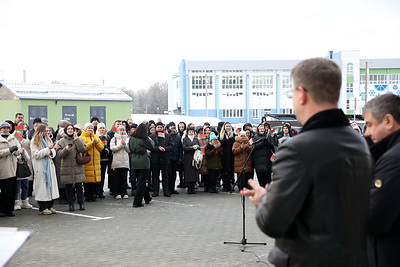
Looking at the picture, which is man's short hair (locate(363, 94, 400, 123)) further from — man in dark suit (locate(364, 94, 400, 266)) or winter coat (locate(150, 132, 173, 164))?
winter coat (locate(150, 132, 173, 164))

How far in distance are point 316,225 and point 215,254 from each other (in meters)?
5.64

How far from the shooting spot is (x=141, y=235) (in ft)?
30.6

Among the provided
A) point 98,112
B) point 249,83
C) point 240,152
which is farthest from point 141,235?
point 249,83

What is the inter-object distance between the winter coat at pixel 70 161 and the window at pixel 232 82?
68.6 metres

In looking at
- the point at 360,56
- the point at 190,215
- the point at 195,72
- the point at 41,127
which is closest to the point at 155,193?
the point at 190,215

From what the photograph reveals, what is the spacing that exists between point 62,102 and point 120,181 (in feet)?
53.0

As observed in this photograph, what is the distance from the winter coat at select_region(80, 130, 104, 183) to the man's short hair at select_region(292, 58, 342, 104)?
11097 mm

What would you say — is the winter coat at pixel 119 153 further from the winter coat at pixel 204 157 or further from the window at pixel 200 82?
the window at pixel 200 82

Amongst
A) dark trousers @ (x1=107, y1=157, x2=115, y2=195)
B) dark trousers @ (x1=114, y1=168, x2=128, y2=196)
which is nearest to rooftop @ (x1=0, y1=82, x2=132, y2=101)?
dark trousers @ (x1=107, y1=157, x2=115, y2=195)

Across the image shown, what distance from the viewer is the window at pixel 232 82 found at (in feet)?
263

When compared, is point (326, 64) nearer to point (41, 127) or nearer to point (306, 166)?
point (306, 166)

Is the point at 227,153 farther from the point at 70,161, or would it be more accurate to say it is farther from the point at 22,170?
the point at 22,170

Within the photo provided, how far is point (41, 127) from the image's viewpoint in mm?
11398

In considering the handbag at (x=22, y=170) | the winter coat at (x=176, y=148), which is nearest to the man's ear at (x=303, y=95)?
the handbag at (x=22, y=170)
